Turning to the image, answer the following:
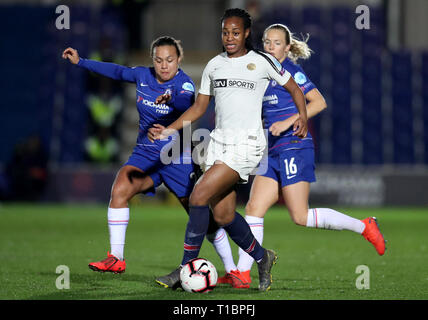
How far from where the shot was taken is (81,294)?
5.62 meters

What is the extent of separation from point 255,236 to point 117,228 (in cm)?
114

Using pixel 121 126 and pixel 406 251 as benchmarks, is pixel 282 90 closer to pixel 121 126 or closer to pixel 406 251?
pixel 406 251

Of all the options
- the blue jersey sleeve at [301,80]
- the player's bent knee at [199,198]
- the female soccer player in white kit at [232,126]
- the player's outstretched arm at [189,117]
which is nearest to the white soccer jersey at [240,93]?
the female soccer player in white kit at [232,126]

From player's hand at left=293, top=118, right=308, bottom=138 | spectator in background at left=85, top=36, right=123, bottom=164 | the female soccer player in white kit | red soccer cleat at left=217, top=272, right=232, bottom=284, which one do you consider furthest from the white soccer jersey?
spectator in background at left=85, top=36, right=123, bottom=164

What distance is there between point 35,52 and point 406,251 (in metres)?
13.2

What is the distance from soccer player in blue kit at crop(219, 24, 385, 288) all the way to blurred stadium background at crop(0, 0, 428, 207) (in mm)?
10589

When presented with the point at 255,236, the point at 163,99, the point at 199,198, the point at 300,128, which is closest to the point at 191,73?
the point at 163,99

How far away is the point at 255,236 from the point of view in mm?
6426

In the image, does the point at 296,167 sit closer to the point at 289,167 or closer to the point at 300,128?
the point at 289,167

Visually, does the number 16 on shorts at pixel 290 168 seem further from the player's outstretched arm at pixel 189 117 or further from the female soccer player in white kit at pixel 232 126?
the player's outstretched arm at pixel 189 117

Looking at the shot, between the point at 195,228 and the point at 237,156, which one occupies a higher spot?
the point at 237,156

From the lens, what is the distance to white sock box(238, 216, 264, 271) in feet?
20.8

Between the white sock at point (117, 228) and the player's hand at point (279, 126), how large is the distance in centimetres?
145

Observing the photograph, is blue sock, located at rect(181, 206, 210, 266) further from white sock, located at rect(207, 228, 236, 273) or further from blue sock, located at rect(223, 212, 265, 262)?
white sock, located at rect(207, 228, 236, 273)
